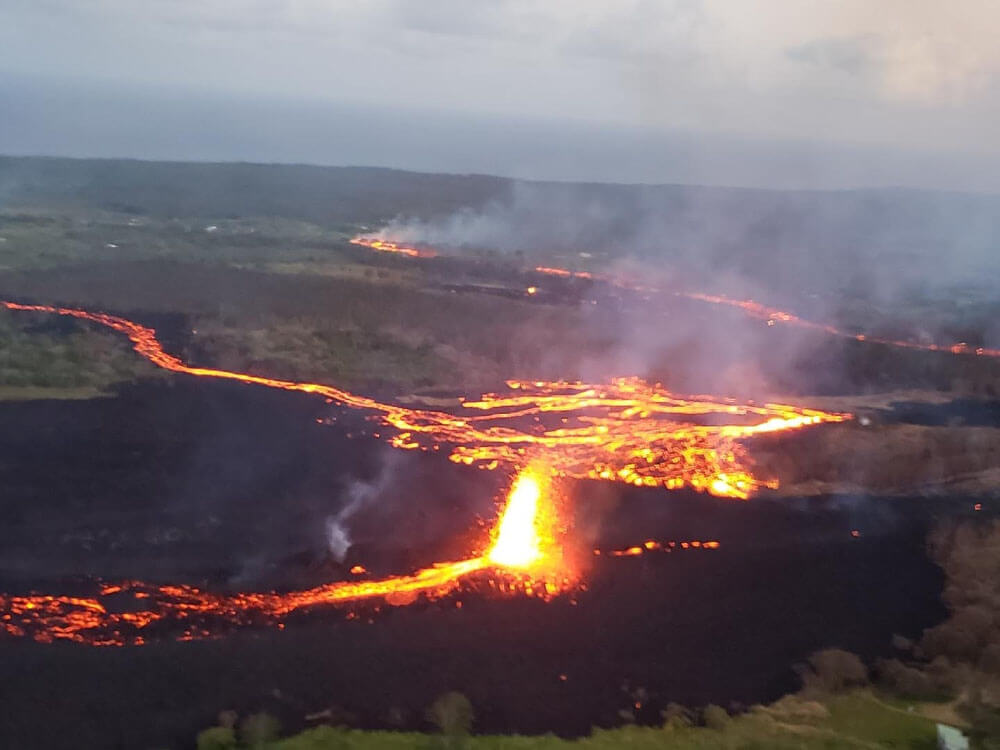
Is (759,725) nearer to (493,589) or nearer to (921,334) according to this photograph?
(493,589)

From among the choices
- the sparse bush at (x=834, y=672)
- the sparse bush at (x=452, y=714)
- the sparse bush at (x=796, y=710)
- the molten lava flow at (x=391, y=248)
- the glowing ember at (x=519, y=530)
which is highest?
the molten lava flow at (x=391, y=248)

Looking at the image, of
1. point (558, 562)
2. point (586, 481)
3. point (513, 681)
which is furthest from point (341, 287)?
point (513, 681)

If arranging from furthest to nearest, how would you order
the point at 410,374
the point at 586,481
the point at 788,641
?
the point at 410,374, the point at 586,481, the point at 788,641

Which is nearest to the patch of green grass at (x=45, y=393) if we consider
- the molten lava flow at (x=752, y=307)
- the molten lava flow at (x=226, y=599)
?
the molten lava flow at (x=226, y=599)

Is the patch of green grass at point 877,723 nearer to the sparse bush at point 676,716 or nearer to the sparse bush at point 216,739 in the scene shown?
the sparse bush at point 676,716

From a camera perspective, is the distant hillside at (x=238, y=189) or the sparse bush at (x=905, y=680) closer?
the sparse bush at (x=905, y=680)

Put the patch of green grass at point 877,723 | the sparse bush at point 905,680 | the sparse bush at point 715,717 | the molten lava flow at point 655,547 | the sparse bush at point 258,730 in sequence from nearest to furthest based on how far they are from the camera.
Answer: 1. the sparse bush at point 258,730
2. the patch of green grass at point 877,723
3. the sparse bush at point 715,717
4. the sparse bush at point 905,680
5. the molten lava flow at point 655,547

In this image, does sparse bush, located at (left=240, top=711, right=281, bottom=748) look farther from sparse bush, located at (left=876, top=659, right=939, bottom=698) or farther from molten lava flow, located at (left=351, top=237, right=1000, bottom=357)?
molten lava flow, located at (left=351, top=237, right=1000, bottom=357)
